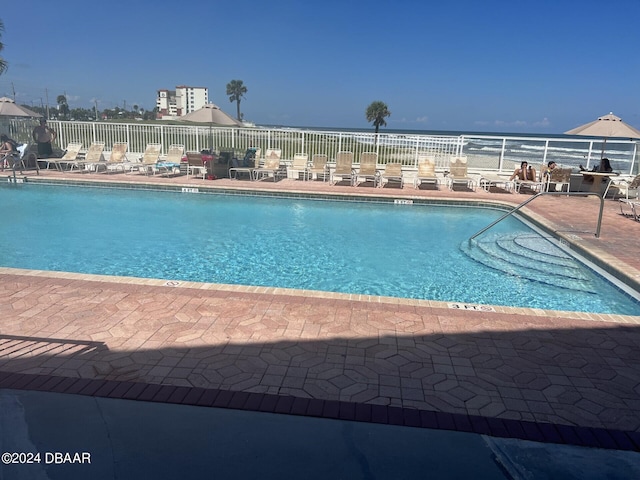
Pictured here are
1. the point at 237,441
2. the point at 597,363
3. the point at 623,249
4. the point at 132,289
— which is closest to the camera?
the point at 237,441

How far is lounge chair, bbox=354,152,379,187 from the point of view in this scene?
1353cm

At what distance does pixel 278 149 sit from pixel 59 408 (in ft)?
43.1

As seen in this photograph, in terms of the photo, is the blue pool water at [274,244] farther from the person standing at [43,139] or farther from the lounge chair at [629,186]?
the person standing at [43,139]

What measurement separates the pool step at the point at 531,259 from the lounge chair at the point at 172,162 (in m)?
9.94

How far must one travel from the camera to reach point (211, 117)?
13195mm

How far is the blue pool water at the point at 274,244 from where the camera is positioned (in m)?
6.16

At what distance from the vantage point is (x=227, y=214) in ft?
34.0

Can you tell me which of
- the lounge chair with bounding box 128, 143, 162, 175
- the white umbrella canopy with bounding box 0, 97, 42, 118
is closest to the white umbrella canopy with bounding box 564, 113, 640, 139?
the lounge chair with bounding box 128, 143, 162, 175

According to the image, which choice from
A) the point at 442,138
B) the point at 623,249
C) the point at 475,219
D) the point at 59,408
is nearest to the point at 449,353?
the point at 59,408

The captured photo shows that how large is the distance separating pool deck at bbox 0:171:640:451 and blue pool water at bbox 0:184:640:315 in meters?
1.38

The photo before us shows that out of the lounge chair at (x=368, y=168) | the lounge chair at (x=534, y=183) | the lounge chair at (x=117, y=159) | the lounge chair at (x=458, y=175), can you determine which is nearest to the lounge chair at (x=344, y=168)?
the lounge chair at (x=368, y=168)

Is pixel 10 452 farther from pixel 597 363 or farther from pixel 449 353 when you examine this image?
pixel 597 363

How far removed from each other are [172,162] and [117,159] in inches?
67.2

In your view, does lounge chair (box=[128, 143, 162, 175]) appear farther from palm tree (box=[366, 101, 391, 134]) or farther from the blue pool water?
palm tree (box=[366, 101, 391, 134])
